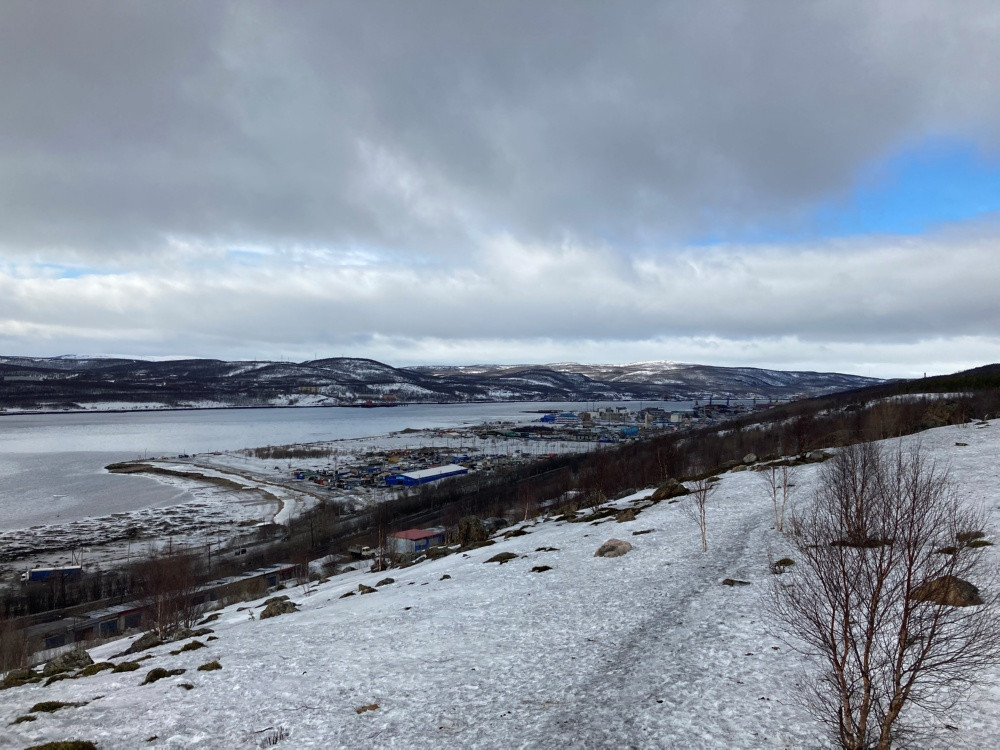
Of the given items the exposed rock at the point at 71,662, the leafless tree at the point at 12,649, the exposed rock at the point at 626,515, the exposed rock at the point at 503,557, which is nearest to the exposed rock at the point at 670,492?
the exposed rock at the point at 626,515

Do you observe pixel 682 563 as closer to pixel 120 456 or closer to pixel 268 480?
pixel 268 480

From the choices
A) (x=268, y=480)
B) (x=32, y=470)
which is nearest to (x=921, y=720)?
(x=268, y=480)

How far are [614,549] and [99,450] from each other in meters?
135

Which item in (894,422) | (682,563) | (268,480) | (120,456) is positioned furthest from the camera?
(120,456)

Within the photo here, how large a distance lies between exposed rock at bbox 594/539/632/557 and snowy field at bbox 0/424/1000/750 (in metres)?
1.46

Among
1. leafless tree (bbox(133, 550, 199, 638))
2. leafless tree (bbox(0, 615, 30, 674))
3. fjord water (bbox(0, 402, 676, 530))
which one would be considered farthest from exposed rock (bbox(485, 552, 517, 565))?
fjord water (bbox(0, 402, 676, 530))

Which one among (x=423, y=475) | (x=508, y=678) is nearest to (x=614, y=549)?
(x=508, y=678)

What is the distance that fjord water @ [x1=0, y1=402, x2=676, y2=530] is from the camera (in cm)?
6762

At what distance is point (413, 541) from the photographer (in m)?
45.2

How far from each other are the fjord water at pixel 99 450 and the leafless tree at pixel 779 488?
71.1 meters

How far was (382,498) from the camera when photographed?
75.2 metres

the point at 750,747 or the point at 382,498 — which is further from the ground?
the point at 750,747

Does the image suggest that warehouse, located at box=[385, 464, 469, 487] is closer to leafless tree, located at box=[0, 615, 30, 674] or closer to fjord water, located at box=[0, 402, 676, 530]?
fjord water, located at box=[0, 402, 676, 530]

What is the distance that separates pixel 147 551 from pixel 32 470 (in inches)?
2501
